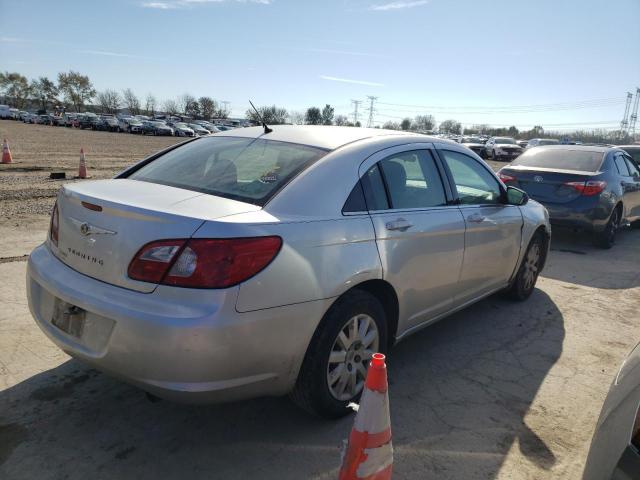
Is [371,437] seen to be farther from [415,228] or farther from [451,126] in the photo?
[451,126]

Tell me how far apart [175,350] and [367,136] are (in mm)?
1936

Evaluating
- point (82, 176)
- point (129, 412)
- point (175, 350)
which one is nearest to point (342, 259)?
point (175, 350)

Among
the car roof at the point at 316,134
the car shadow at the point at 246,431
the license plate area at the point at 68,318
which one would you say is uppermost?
the car roof at the point at 316,134

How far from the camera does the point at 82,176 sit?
12.8m

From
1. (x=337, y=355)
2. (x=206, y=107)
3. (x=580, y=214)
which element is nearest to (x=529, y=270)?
(x=580, y=214)

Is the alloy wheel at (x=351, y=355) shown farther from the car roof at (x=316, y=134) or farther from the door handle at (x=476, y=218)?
the door handle at (x=476, y=218)

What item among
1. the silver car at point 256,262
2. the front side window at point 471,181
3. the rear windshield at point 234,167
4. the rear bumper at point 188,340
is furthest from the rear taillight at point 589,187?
the rear bumper at point 188,340

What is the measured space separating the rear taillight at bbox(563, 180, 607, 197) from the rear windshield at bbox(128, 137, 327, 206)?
601cm

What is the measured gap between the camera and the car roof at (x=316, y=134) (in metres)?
3.26

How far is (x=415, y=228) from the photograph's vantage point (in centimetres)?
331

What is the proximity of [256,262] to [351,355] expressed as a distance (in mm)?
973

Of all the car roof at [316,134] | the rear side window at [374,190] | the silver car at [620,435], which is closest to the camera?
the silver car at [620,435]

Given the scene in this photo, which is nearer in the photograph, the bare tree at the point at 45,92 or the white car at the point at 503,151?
the white car at the point at 503,151

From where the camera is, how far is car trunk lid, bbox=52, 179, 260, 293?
235cm
